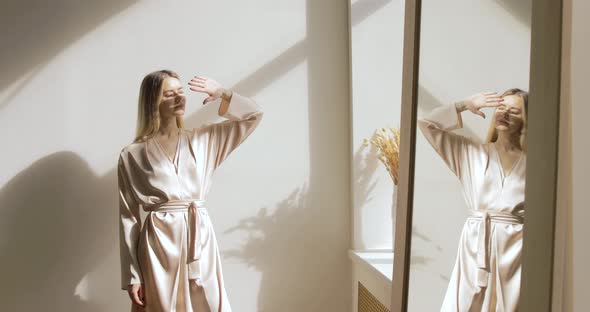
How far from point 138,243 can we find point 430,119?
6.07 feet

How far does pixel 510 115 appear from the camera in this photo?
0.78 metres

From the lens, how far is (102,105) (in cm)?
325

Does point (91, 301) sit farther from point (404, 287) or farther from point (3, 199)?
point (404, 287)

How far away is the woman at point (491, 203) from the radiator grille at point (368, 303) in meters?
1.50

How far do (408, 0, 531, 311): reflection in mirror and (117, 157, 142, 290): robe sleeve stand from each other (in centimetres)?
159

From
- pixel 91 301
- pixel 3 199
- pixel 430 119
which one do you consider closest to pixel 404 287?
pixel 430 119

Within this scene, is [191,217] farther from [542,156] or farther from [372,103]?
[542,156]

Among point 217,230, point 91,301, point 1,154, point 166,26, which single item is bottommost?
point 91,301

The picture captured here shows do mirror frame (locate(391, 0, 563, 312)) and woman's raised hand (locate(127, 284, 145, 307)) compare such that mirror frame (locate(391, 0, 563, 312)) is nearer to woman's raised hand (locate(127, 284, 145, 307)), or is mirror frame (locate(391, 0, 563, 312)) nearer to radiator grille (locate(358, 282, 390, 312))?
radiator grille (locate(358, 282, 390, 312))

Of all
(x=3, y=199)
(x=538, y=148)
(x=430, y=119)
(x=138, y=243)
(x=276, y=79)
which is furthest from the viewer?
(x=276, y=79)

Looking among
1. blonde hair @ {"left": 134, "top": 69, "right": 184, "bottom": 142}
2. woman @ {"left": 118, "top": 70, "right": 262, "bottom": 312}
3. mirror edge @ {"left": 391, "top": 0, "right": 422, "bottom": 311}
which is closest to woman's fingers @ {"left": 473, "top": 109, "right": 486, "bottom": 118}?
mirror edge @ {"left": 391, "top": 0, "right": 422, "bottom": 311}

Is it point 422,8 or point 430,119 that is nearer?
point 430,119

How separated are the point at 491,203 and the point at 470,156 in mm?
154

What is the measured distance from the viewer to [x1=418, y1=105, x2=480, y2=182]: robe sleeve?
1.04 metres
